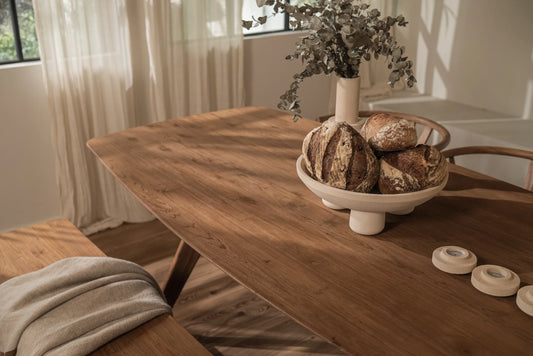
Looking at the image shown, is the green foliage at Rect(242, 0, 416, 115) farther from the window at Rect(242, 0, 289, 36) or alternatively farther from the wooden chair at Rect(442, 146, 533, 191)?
the window at Rect(242, 0, 289, 36)

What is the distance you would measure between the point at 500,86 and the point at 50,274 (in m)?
3.72

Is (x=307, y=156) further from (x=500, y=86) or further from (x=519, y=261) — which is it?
(x=500, y=86)

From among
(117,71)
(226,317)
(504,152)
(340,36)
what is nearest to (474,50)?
(504,152)

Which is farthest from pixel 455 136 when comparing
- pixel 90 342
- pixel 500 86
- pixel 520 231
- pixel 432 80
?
pixel 90 342

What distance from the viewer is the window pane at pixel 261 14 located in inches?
155

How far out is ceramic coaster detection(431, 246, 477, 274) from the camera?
4.17ft

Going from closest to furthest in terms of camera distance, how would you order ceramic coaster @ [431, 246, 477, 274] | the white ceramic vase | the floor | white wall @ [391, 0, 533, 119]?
ceramic coaster @ [431, 246, 477, 274], the white ceramic vase, the floor, white wall @ [391, 0, 533, 119]

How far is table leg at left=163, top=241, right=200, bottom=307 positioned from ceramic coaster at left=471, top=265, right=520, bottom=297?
3.83ft

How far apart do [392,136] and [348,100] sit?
0.41 m

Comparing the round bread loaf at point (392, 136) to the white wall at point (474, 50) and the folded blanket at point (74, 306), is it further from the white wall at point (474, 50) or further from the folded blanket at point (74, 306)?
the white wall at point (474, 50)

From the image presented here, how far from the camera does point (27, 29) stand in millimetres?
3074

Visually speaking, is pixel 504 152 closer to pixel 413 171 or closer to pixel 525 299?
pixel 413 171

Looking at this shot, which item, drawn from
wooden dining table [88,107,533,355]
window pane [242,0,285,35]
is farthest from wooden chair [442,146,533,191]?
window pane [242,0,285,35]

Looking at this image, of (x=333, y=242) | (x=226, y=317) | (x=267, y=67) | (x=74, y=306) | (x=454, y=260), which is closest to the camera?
(x=454, y=260)
